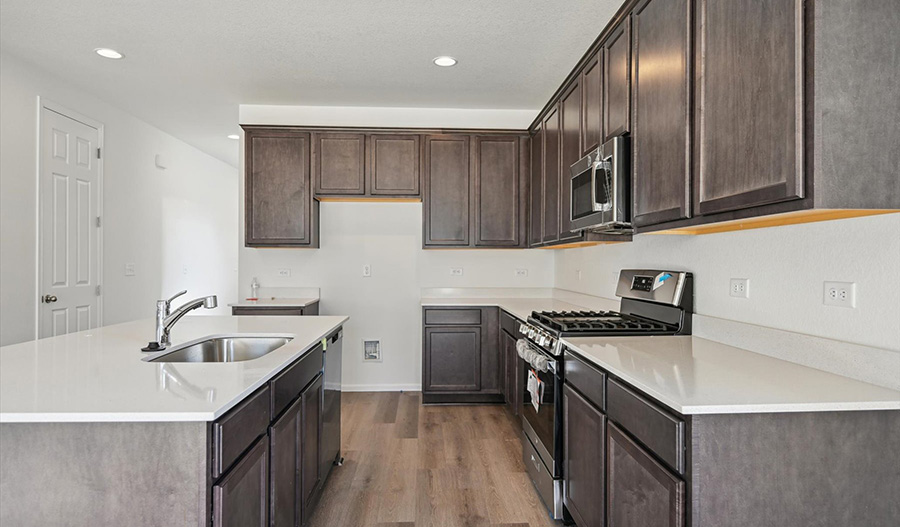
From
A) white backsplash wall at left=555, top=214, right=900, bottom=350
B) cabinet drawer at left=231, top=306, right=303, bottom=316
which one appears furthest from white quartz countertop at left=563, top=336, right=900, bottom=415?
cabinet drawer at left=231, top=306, right=303, bottom=316

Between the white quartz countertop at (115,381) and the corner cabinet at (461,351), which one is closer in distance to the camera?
the white quartz countertop at (115,381)

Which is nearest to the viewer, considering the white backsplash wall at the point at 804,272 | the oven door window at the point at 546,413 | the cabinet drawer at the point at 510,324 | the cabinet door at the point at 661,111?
the white backsplash wall at the point at 804,272

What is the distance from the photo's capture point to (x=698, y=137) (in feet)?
5.53

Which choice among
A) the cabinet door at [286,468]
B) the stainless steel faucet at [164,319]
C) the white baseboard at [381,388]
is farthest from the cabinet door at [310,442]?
the white baseboard at [381,388]

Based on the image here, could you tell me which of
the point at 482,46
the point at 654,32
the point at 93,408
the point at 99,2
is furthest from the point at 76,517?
the point at 482,46

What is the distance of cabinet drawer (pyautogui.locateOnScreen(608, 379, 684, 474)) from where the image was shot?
130 centimetres

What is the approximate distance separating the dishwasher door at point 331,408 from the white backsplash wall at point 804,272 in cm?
183

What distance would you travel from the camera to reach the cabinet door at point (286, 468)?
1.66 meters

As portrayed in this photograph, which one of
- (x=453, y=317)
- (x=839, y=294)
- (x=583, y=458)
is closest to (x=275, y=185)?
(x=453, y=317)

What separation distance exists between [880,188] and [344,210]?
4.03 m

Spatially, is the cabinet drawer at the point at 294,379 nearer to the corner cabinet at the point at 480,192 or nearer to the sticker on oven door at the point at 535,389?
the sticker on oven door at the point at 535,389

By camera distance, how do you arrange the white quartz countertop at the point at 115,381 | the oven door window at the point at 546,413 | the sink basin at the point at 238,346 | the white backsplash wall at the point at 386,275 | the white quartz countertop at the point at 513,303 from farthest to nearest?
1. the white backsplash wall at the point at 386,275
2. the white quartz countertop at the point at 513,303
3. the oven door window at the point at 546,413
4. the sink basin at the point at 238,346
5. the white quartz countertop at the point at 115,381

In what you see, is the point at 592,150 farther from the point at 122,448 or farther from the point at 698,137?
the point at 122,448

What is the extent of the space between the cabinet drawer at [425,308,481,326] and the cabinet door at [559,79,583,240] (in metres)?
1.19
